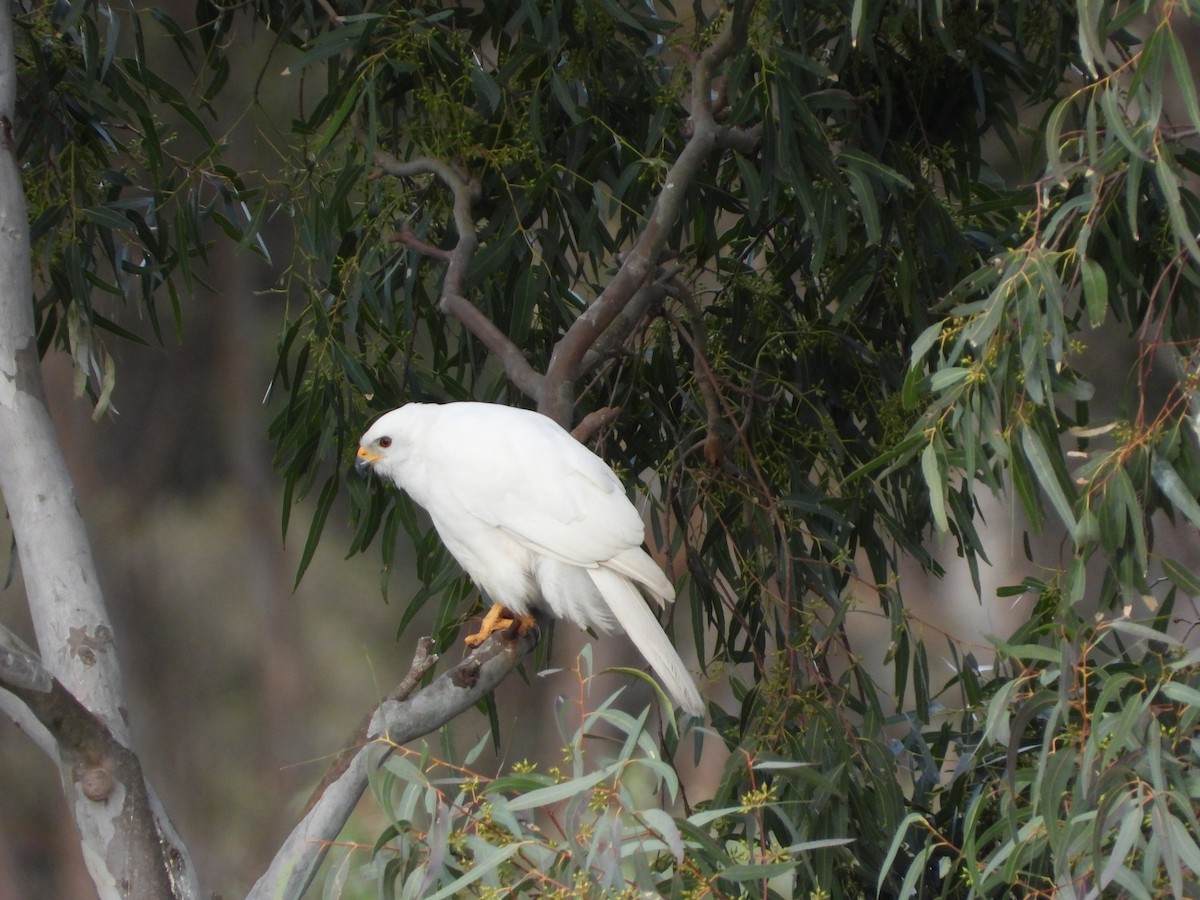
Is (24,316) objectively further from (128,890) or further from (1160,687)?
(1160,687)

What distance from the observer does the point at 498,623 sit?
1.57 m

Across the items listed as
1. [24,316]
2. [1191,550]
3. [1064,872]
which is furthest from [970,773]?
[1191,550]

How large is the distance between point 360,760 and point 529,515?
46cm

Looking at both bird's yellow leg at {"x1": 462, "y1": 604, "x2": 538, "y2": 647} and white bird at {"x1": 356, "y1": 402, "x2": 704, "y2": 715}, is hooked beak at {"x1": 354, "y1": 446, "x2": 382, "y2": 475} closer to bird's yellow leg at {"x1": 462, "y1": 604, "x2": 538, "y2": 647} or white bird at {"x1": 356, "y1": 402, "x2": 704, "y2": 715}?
white bird at {"x1": 356, "y1": 402, "x2": 704, "y2": 715}

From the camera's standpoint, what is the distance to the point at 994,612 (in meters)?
4.36

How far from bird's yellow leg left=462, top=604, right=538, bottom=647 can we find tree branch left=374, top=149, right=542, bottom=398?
11.2 inches

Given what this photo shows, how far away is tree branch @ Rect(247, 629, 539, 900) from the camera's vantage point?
103 centimetres

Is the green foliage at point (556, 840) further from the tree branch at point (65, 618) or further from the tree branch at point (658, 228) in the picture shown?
the tree branch at point (658, 228)

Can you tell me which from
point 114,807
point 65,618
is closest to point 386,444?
point 65,618

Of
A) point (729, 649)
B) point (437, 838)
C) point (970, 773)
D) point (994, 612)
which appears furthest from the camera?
point (994, 612)

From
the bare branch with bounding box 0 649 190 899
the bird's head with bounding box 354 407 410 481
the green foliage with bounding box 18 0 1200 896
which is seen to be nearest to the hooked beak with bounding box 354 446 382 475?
the bird's head with bounding box 354 407 410 481

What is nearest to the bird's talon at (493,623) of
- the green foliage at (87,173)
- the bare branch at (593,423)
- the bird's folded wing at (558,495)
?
the bird's folded wing at (558,495)

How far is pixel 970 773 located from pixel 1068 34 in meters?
0.99

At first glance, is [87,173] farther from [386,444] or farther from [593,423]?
[593,423]
